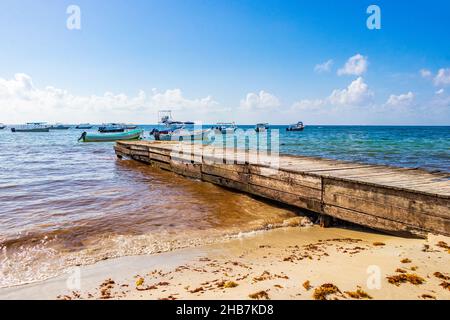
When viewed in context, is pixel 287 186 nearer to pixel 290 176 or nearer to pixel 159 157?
pixel 290 176

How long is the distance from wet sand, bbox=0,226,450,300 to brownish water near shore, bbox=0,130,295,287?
0.63m

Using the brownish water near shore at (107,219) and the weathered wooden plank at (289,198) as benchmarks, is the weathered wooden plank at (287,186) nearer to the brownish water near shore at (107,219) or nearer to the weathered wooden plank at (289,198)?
the weathered wooden plank at (289,198)

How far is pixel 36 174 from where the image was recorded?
16359 millimetres

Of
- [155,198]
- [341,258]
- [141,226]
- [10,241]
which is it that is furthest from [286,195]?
[10,241]

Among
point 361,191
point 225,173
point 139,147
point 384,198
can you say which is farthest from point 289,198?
point 139,147

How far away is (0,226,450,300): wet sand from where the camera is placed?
12.8ft

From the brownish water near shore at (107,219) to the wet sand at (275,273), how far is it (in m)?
0.63

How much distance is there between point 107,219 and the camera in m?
8.16

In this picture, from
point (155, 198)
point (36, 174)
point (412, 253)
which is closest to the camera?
point (412, 253)

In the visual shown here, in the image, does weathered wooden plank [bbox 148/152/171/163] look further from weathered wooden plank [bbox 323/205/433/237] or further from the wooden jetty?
weathered wooden plank [bbox 323/205/433/237]

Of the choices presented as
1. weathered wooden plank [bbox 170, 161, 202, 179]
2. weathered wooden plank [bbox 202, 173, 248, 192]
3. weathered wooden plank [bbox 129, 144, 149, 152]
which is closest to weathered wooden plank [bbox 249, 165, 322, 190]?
weathered wooden plank [bbox 202, 173, 248, 192]

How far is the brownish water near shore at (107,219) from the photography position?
5930 mm

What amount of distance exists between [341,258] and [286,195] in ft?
11.2

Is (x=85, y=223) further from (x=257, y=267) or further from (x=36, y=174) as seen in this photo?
(x=36, y=174)
